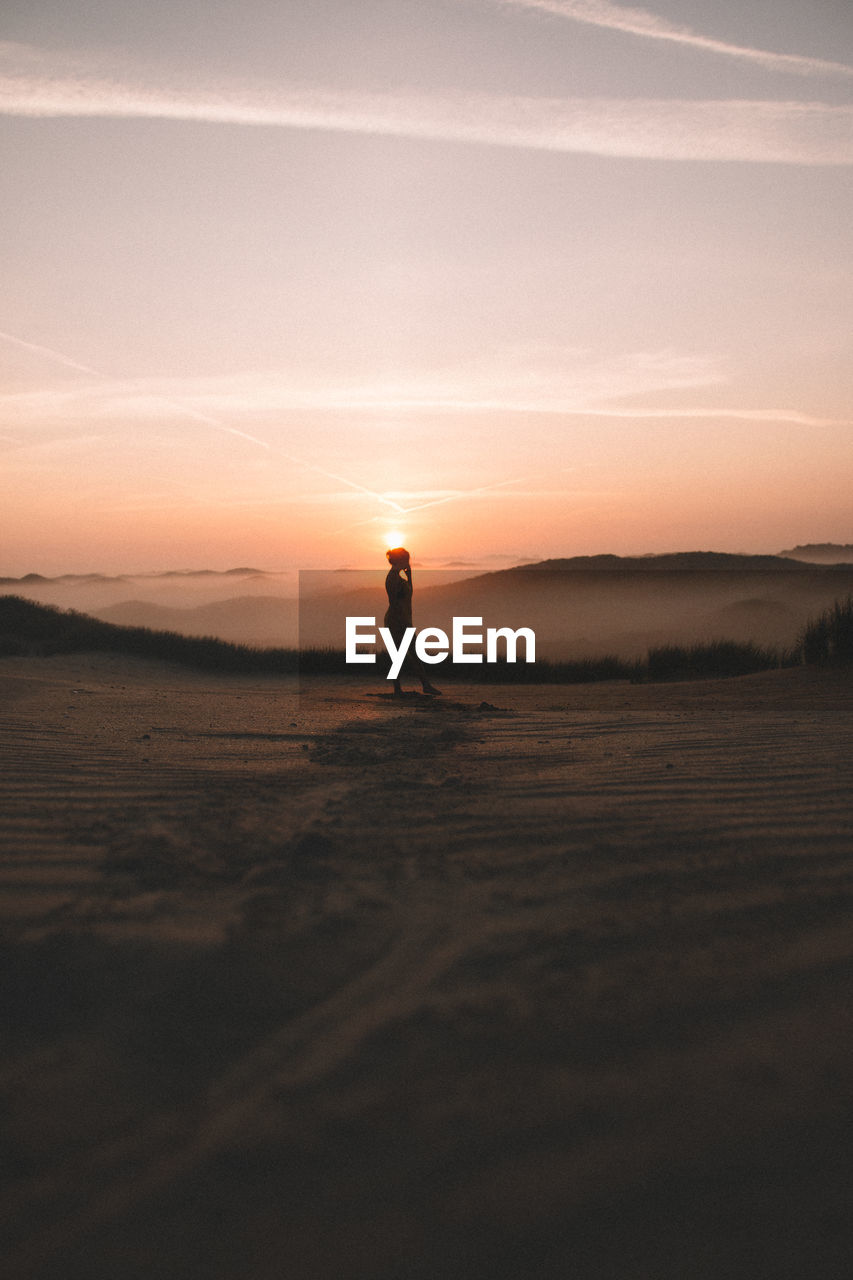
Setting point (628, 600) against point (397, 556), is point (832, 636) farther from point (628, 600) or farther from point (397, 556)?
point (628, 600)

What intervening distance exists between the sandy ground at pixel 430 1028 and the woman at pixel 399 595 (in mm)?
6491

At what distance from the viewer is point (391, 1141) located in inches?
77.2

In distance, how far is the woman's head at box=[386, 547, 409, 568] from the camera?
11.2m

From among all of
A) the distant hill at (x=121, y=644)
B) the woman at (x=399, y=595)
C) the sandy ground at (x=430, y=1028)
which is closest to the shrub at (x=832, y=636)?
the woman at (x=399, y=595)

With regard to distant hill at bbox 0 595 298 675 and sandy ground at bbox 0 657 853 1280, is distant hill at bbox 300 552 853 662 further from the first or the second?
sandy ground at bbox 0 657 853 1280

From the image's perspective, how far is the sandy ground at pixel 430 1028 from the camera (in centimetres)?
171

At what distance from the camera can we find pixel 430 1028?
95.0 inches

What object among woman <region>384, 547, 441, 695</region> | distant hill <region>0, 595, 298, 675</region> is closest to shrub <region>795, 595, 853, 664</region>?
woman <region>384, 547, 441, 695</region>

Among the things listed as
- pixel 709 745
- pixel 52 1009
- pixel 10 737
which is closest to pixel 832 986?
pixel 52 1009

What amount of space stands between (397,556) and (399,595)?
0.53 meters

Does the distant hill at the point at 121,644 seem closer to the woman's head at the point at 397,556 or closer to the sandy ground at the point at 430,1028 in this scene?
the woman's head at the point at 397,556

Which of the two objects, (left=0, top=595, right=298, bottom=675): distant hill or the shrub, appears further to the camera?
(left=0, top=595, right=298, bottom=675): distant hill

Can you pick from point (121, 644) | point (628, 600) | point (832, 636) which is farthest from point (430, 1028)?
point (628, 600)

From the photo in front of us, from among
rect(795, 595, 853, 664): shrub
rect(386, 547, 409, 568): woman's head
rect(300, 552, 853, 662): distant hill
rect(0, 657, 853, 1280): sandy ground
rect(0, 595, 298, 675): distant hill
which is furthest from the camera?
rect(300, 552, 853, 662): distant hill
